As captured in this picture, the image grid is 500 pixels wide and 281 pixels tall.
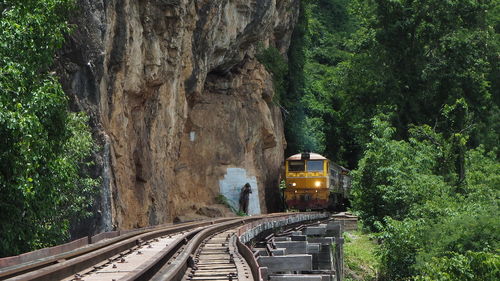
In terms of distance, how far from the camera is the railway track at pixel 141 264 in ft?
27.7

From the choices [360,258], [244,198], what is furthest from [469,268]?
[244,198]

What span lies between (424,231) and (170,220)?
418 inches

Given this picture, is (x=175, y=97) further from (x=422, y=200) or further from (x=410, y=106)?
(x=410, y=106)

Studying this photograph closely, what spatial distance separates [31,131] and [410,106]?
34871 mm

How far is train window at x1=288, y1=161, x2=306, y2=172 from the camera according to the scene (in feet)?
109

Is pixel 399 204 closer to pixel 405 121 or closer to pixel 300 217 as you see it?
pixel 300 217

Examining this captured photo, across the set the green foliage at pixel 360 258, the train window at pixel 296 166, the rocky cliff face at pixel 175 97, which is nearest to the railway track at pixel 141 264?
the rocky cliff face at pixel 175 97

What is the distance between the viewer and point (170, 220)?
27.3 meters

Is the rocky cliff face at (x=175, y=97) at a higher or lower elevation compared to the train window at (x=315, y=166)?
higher

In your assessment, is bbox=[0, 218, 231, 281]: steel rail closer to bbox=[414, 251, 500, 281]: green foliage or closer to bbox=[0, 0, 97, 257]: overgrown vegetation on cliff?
bbox=[0, 0, 97, 257]: overgrown vegetation on cliff

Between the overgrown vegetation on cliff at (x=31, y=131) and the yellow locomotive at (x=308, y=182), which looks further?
the yellow locomotive at (x=308, y=182)

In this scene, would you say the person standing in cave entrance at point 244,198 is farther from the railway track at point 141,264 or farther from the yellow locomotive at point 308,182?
the railway track at point 141,264

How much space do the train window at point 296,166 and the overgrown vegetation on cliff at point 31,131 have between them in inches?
811

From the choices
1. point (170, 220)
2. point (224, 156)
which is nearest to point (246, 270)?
point (170, 220)
